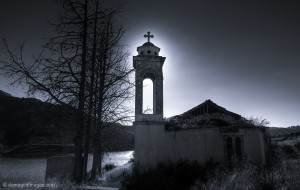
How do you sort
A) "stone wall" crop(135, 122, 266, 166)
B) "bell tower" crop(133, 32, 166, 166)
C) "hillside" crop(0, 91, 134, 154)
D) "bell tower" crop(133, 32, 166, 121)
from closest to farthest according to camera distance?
1. "hillside" crop(0, 91, 134, 154)
2. "bell tower" crop(133, 32, 166, 166)
3. "stone wall" crop(135, 122, 266, 166)
4. "bell tower" crop(133, 32, 166, 121)

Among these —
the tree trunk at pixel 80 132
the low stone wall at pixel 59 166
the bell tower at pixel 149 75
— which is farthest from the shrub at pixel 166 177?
the low stone wall at pixel 59 166

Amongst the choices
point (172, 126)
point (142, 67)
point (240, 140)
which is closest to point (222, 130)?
point (240, 140)

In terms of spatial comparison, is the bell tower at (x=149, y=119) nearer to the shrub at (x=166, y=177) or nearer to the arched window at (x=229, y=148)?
the shrub at (x=166, y=177)

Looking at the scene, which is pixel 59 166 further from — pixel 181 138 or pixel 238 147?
pixel 238 147

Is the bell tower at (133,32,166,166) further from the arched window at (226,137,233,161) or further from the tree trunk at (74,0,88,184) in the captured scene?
the tree trunk at (74,0,88,184)

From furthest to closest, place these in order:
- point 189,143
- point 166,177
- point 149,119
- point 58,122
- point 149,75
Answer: point 149,75 → point 189,143 → point 149,119 → point 166,177 → point 58,122

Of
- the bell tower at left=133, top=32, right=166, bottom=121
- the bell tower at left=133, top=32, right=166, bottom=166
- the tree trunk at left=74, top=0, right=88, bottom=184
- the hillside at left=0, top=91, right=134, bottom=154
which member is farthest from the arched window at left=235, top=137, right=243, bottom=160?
the tree trunk at left=74, top=0, right=88, bottom=184

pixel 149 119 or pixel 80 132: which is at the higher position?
pixel 149 119

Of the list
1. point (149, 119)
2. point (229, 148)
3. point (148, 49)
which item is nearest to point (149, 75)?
point (148, 49)

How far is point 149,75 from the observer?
14547 mm

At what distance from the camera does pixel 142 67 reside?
547 inches

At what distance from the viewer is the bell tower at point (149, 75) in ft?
44.1

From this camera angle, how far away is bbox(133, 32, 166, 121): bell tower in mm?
13430

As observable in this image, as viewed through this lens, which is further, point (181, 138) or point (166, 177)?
point (181, 138)
